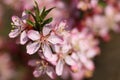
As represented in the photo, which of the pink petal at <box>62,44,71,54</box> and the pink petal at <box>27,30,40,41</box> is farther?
the pink petal at <box>62,44,71,54</box>

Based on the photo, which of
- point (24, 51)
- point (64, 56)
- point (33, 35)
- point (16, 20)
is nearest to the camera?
point (33, 35)

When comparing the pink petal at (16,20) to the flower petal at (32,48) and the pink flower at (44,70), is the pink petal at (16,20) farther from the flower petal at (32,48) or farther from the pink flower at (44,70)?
the pink flower at (44,70)

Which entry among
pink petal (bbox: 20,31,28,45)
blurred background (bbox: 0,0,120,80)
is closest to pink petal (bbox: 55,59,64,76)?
pink petal (bbox: 20,31,28,45)

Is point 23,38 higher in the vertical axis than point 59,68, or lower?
higher

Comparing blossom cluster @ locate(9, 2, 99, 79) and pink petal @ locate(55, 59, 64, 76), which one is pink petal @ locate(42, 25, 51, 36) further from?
pink petal @ locate(55, 59, 64, 76)

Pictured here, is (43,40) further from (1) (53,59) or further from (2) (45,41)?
(1) (53,59)

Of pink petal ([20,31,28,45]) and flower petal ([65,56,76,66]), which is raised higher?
pink petal ([20,31,28,45])

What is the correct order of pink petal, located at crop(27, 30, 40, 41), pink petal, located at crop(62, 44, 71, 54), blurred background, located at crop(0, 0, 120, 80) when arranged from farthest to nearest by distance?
blurred background, located at crop(0, 0, 120, 80)
pink petal, located at crop(62, 44, 71, 54)
pink petal, located at crop(27, 30, 40, 41)

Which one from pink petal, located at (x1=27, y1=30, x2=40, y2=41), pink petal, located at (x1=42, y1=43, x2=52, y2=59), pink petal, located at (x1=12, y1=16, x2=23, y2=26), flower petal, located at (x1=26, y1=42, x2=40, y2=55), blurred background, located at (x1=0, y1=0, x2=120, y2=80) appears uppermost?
pink petal, located at (x1=12, y1=16, x2=23, y2=26)

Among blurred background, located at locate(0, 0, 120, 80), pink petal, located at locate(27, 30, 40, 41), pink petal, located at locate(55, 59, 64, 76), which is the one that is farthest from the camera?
blurred background, located at locate(0, 0, 120, 80)

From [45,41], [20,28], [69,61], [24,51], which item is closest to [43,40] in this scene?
[45,41]
